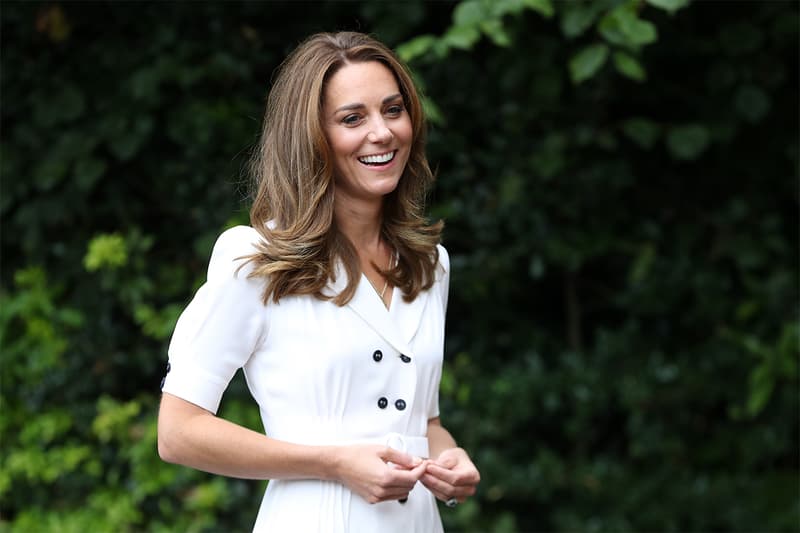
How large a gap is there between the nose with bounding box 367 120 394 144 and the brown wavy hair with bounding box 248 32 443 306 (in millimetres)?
93

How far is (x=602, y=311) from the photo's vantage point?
5223 millimetres

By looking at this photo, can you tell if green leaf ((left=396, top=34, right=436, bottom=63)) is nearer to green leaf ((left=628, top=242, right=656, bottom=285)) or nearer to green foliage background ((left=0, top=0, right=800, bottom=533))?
green foliage background ((left=0, top=0, right=800, bottom=533))

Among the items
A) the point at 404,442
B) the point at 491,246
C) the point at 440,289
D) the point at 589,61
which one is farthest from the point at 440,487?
the point at 491,246

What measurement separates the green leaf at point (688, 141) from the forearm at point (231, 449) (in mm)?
2818

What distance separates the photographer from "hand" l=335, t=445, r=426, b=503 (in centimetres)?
199

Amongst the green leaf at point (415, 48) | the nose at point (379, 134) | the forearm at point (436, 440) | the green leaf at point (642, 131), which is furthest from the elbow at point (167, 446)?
the green leaf at point (642, 131)

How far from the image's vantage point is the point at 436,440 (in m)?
2.41

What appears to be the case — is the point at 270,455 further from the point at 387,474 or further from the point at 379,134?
the point at 379,134

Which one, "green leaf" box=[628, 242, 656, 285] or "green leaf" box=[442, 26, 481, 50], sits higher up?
"green leaf" box=[442, 26, 481, 50]

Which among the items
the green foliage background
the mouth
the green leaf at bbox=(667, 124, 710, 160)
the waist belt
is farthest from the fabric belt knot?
the green leaf at bbox=(667, 124, 710, 160)

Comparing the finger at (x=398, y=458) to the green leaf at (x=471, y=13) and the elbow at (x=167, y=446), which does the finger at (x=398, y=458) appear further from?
the green leaf at (x=471, y=13)

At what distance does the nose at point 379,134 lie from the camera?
2.15 m

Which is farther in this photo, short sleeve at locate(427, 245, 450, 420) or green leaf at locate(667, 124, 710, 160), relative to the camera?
green leaf at locate(667, 124, 710, 160)

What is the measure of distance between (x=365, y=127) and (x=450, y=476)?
0.70 metres
